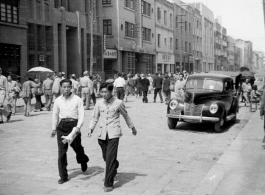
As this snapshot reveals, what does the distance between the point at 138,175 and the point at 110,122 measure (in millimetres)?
1322

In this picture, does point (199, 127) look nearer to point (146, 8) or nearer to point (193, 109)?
point (193, 109)

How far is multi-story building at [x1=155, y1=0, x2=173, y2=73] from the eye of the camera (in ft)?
160

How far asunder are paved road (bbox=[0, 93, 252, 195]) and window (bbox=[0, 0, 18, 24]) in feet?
40.9

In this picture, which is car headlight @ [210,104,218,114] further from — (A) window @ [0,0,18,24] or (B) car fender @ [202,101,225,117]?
(A) window @ [0,0,18,24]

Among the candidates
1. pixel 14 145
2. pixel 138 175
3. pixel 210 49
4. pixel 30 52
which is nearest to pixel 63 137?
pixel 138 175

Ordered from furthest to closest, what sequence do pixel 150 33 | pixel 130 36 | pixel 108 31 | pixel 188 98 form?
1. pixel 150 33
2. pixel 130 36
3. pixel 108 31
4. pixel 188 98

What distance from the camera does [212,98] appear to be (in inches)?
491

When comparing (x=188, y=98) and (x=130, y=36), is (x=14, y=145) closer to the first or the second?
(x=188, y=98)

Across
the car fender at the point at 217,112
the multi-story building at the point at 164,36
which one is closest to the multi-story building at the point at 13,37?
the car fender at the point at 217,112

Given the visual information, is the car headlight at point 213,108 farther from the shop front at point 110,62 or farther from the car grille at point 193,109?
the shop front at point 110,62

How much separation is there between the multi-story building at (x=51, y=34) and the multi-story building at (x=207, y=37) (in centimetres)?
4336

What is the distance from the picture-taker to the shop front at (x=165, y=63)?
49.2 m

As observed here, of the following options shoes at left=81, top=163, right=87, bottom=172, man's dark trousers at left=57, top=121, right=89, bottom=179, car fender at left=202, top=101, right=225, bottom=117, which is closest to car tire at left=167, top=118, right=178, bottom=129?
car fender at left=202, top=101, right=225, bottom=117

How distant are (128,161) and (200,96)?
17.4 ft
